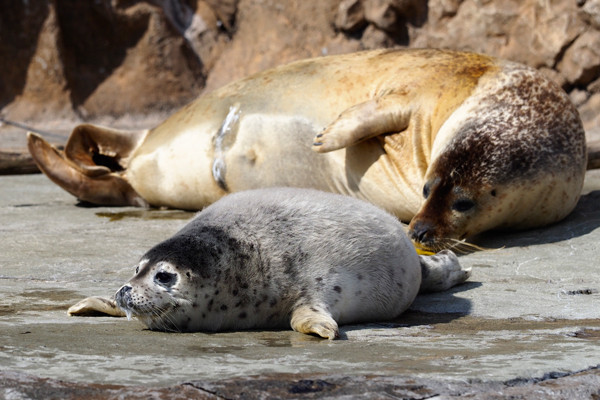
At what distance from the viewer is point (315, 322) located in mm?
2742

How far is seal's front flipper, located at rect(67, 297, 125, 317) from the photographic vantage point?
2969 millimetres

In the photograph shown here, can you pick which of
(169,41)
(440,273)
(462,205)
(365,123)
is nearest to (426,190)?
Answer: (462,205)

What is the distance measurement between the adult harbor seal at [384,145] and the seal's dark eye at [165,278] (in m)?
1.81

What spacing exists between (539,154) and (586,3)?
4499 mm

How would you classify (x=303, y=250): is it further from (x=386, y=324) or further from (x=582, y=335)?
(x=582, y=335)

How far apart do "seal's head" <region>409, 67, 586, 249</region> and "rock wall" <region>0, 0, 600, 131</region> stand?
15.3 feet

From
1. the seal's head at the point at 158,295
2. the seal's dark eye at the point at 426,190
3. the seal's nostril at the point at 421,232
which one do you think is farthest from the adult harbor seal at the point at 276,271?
the seal's dark eye at the point at 426,190

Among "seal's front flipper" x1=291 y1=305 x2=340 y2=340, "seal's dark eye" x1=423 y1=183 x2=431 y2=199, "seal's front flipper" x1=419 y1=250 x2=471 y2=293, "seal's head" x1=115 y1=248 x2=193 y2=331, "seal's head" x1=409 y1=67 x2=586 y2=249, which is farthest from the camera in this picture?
"seal's dark eye" x1=423 y1=183 x2=431 y2=199

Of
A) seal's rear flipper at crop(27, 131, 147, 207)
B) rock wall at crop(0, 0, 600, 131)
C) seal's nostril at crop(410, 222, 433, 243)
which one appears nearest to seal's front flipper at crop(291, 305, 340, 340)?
seal's nostril at crop(410, 222, 433, 243)

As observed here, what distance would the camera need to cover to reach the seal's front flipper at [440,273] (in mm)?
3537

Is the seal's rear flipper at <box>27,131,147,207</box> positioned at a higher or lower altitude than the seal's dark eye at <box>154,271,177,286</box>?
lower

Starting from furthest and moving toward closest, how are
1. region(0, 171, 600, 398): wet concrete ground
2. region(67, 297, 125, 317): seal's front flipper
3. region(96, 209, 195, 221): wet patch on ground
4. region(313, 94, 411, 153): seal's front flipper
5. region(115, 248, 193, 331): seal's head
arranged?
1. region(96, 209, 195, 221): wet patch on ground
2. region(313, 94, 411, 153): seal's front flipper
3. region(67, 297, 125, 317): seal's front flipper
4. region(115, 248, 193, 331): seal's head
5. region(0, 171, 600, 398): wet concrete ground

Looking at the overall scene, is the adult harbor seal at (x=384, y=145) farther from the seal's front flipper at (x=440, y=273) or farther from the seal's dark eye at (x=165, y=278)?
the seal's dark eye at (x=165, y=278)

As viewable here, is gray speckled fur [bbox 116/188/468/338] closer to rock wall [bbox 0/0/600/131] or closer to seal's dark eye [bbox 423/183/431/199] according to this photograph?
seal's dark eye [bbox 423/183/431/199]
